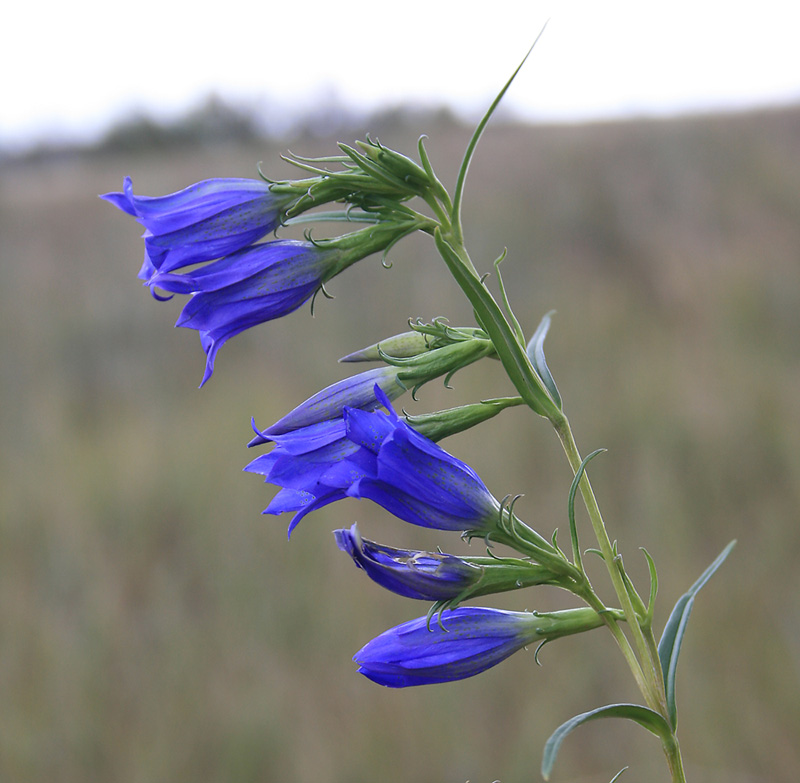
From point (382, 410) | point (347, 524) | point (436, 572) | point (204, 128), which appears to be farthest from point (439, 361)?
point (204, 128)

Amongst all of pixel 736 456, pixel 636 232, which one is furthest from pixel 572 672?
pixel 636 232

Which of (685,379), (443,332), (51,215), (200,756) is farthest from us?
(51,215)

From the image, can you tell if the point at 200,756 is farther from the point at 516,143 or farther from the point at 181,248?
the point at 516,143

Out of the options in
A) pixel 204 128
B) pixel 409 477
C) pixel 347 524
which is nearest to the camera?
pixel 409 477

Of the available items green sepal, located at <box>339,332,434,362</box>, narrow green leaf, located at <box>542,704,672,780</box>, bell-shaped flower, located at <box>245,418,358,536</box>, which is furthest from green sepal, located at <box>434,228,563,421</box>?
narrow green leaf, located at <box>542,704,672,780</box>

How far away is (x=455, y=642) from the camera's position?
5.15 ft

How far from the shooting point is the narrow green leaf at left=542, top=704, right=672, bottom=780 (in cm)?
120

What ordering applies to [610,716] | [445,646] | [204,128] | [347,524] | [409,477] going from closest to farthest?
[610,716], [409,477], [445,646], [347,524], [204,128]

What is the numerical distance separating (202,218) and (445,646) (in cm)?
109

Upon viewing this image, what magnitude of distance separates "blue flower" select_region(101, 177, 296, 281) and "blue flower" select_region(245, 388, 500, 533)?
0.43 meters

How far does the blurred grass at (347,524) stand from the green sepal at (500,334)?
338 centimetres

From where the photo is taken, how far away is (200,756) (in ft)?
14.4

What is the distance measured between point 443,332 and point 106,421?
829 centimetres

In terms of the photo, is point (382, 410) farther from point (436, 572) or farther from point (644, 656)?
point (644, 656)
